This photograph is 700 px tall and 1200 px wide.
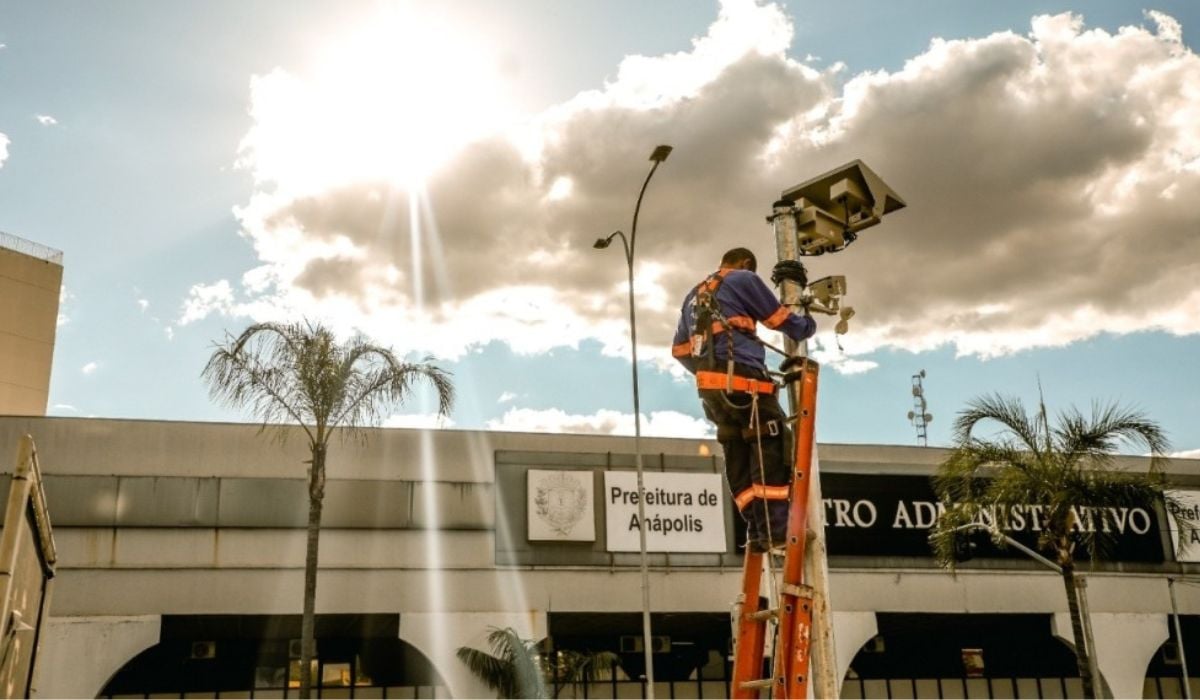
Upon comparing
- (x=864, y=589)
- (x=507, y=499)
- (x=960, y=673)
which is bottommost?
(x=960, y=673)

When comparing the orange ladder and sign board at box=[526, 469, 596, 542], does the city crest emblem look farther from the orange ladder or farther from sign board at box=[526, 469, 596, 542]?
the orange ladder

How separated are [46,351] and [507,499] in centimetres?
3303

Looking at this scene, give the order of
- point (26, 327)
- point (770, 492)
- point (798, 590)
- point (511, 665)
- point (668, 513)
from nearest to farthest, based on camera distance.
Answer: point (798, 590), point (770, 492), point (511, 665), point (668, 513), point (26, 327)

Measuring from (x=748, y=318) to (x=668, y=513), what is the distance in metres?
23.1

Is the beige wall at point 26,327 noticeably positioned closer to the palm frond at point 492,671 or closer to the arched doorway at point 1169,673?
the palm frond at point 492,671

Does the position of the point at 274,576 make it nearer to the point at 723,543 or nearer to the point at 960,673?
the point at 723,543

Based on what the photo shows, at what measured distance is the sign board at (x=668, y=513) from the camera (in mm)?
28953

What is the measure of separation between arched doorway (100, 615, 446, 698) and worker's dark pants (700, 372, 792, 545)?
21985 mm

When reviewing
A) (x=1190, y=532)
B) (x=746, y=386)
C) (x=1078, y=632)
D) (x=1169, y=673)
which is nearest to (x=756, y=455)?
(x=746, y=386)

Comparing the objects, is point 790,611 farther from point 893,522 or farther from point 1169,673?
point 1169,673

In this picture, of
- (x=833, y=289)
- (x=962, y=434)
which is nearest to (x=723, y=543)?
(x=962, y=434)

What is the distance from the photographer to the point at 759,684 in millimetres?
5832

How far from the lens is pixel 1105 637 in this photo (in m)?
30.8

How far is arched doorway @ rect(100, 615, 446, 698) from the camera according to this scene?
2730cm
